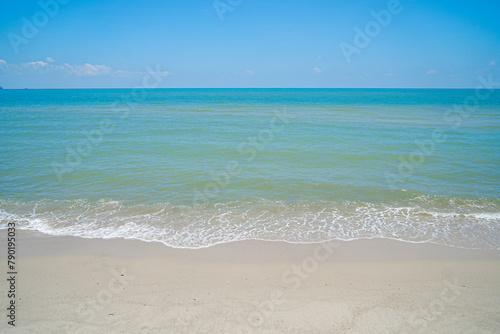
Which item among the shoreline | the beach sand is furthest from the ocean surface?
the beach sand

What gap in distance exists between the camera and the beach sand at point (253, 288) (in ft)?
19.7

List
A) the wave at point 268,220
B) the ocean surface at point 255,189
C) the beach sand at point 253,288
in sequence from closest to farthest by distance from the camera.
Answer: the beach sand at point 253,288
the wave at point 268,220
the ocean surface at point 255,189

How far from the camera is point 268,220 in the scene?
1093 cm

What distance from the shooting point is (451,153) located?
20.0 m

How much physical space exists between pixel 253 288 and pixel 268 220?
3.96 metres

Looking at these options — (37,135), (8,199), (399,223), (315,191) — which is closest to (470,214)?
(399,223)

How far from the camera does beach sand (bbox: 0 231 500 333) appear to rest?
6004mm

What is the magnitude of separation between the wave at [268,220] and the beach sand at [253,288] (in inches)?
22.1

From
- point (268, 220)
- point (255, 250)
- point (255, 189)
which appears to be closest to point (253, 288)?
point (255, 250)

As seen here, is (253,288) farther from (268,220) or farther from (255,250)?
(268,220)

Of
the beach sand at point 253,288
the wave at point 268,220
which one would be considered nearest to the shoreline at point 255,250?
the beach sand at point 253,288

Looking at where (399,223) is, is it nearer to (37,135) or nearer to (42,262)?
(42,262)

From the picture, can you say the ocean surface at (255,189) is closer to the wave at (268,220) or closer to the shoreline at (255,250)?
the wave at (268,220)

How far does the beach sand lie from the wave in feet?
1.84
